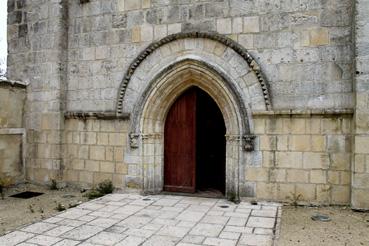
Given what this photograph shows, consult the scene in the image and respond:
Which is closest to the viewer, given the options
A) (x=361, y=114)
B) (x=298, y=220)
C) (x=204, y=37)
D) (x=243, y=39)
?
(x=298, y=220)

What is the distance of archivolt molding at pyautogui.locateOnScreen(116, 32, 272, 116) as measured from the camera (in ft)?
18.0

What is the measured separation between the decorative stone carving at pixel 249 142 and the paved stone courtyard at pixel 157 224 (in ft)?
2.87

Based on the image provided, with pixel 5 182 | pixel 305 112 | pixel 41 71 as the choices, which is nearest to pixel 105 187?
pixel 5 182

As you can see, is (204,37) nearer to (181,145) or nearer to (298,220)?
(181,145)

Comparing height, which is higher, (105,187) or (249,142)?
(249,142)

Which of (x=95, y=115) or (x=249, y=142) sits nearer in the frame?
(x=249, y=142)

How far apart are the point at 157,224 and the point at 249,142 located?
6.57ft

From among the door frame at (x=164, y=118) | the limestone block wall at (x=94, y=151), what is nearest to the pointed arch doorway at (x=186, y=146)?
the door frame at (x=164, y=118)

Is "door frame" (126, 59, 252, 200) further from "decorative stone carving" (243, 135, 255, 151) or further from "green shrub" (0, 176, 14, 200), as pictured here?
"green shrub" (0, 176, 14, 200)

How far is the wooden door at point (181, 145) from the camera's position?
247 inches

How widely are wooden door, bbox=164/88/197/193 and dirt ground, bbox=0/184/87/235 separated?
1.60 meters

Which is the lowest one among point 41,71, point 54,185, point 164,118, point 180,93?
point 54,185

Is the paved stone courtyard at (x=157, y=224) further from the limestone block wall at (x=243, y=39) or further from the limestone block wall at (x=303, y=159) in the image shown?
the limestone block wall at (x=243, y=39)

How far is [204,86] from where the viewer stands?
5.99m
